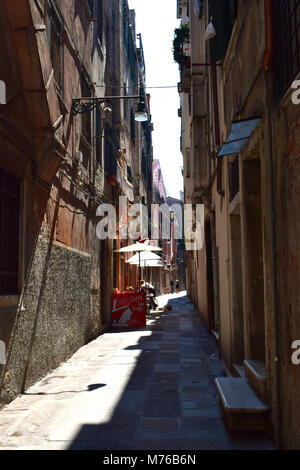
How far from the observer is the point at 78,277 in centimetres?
1075

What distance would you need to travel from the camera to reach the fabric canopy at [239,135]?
539cm

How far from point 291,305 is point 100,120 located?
11.1 m

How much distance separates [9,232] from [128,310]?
8.98 metres

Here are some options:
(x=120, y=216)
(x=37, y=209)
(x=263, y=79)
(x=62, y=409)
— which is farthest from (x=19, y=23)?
(x=120, y=216)

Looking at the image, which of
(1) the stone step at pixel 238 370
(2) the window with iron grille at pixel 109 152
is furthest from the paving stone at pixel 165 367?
(2) the window with iron grille at pixel 109 152

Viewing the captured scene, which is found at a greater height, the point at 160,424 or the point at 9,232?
the point at 9,232

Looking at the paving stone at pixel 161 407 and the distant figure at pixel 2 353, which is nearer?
the paving stone at pixel 161 407

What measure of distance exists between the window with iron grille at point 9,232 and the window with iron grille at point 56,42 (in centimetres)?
297

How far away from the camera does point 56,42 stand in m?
9.28

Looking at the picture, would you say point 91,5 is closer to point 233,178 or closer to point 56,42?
point 56,42

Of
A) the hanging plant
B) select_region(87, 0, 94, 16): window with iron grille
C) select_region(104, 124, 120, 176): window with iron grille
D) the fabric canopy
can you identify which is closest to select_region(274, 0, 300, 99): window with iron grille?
the fabric canopy

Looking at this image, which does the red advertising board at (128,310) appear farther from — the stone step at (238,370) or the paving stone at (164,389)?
the stone step at (238,370)

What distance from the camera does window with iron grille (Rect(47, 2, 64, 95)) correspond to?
28.9 ft

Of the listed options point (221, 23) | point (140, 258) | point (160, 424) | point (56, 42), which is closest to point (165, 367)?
point (160, 424)
